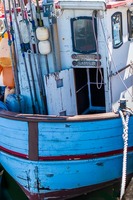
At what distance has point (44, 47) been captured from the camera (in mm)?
7129

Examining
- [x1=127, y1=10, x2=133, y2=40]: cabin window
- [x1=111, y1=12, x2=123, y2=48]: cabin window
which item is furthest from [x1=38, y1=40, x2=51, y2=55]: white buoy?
[x1=127, y1=10, x2=133, y2=40]: cabin window

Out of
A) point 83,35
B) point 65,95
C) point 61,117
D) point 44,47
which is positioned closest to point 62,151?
point 61,117

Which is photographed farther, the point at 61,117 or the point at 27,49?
the point at 27,49

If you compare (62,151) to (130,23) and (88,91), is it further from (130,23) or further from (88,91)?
(130,23)

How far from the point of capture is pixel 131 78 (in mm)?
8055

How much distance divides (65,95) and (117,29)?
1.48m

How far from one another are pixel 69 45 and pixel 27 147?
192cm

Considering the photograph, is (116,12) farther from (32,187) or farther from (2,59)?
(32,187)

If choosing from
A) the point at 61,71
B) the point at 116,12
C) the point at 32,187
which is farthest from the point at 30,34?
the point at 32,187

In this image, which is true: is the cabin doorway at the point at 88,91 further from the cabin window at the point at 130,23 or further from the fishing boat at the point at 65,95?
the cabin window at the point at 130,23

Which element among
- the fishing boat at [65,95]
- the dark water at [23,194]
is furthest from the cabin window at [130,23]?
the dark water at [23,194]

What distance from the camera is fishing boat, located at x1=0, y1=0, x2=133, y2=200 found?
6797 mm

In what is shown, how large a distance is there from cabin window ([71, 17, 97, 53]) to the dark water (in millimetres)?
2733

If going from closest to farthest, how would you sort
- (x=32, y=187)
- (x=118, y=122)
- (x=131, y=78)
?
(x=118, y=122), (x=32, y=187), (x=131, y=78)
